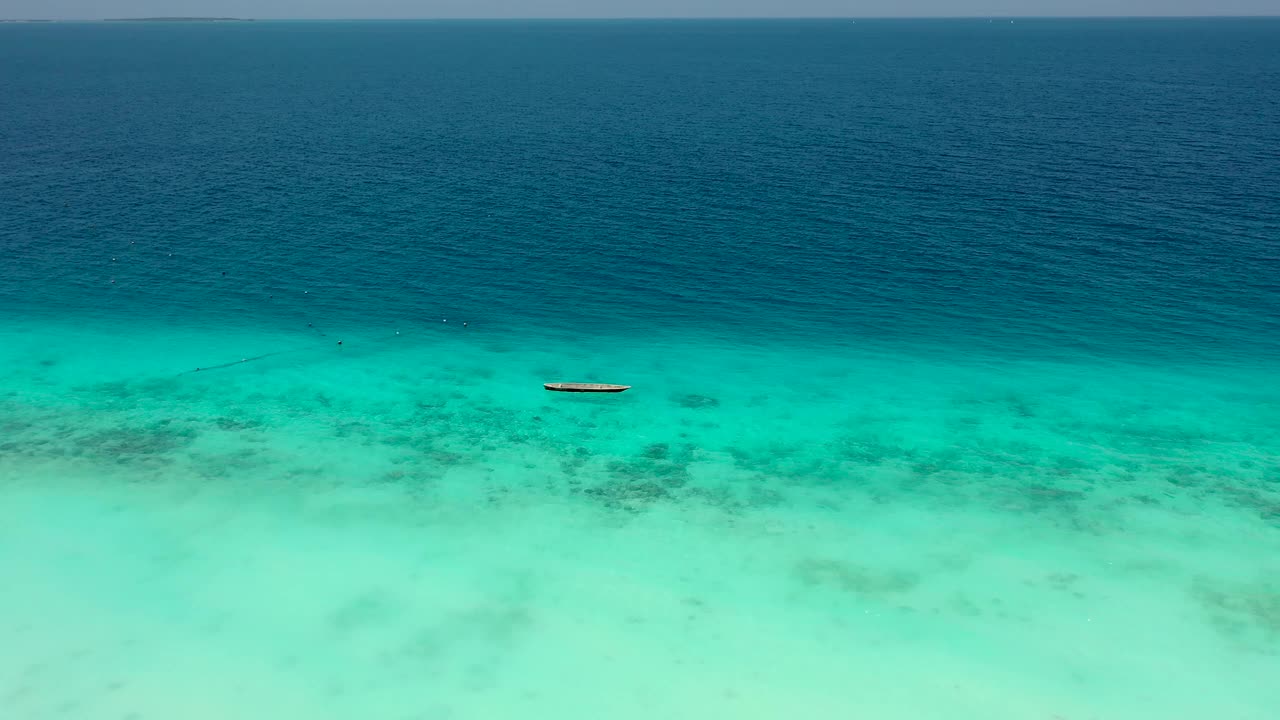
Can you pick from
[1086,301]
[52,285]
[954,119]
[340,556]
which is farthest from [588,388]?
[954,119]

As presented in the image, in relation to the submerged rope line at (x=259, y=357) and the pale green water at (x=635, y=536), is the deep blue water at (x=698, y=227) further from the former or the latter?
the pale green water at (x=635, y=536)

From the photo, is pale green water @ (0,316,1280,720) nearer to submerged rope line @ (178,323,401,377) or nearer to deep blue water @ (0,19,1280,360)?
submerged rope line @ (178,323,401,377)

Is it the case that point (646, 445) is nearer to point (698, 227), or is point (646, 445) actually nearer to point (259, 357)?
point (259, 357)

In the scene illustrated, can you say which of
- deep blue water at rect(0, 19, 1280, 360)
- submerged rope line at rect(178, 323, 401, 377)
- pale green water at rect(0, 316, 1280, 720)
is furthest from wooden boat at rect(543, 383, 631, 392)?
submerged rope line at rect(178, 323, 401, 377)

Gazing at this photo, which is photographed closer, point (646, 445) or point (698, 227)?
point (646, 445)

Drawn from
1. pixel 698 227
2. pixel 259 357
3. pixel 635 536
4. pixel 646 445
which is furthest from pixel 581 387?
pixel 698 227

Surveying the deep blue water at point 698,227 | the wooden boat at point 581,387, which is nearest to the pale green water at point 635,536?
the wooden boat at point 581,387

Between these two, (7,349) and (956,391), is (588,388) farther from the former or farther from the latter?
(7,349)
